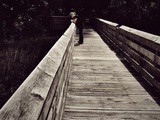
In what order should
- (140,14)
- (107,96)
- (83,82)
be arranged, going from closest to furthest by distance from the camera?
(107,96), (83,82), (140,14)

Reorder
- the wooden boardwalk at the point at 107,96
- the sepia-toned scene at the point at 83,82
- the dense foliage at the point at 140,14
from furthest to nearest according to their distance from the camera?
the dense foliage at the point at 140,14
the wooden boardwalk at the point at 107,96
the sepia-toned scene at the point at 83,82

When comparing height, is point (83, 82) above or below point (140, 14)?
below

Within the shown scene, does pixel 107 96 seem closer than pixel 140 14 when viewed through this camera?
Yes

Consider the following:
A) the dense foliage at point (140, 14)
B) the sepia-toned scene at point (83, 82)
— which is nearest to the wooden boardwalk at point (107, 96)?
the sepia-toned scene at point (83, 82)

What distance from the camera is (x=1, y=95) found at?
24.9ft

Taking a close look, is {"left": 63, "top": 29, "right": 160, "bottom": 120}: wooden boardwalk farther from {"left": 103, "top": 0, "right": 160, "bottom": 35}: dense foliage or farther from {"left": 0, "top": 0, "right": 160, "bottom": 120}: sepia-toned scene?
{"left": 103, "top": 0, "right": 160, "bottom": 35}: dense foliage

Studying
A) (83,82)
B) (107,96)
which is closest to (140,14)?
(83,82)

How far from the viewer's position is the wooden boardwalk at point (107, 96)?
11.7 ft

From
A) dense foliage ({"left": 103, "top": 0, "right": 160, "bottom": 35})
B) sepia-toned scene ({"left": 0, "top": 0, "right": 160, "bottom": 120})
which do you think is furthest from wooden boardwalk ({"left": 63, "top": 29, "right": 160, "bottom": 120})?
dense foliage ({"left": 103, "top": 0, "right": 160, "bottom": 35})

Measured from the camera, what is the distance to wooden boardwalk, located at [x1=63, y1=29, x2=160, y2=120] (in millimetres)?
3578

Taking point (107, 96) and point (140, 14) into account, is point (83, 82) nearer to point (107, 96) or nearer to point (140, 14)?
point (107, 96)

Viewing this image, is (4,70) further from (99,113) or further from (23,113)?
(23,113)

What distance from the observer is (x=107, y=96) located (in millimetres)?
4328

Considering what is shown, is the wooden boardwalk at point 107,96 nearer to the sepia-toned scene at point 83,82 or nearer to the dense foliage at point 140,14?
the sepia-toned scene at point 83,82
